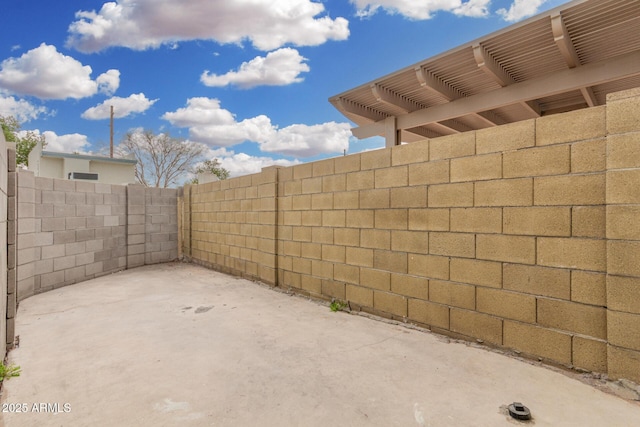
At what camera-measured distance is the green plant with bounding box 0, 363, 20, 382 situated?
8.23 feet

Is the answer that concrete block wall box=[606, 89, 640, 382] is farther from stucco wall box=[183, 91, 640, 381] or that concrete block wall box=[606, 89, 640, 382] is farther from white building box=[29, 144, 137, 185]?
white building box=[29, 144, 137, 185]

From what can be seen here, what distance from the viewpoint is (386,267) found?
3.91 meters

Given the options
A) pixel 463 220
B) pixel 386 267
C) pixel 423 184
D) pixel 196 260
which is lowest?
pixel 196 260

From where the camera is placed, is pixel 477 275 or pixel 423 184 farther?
pixel 423 184

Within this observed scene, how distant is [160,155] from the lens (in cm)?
2573

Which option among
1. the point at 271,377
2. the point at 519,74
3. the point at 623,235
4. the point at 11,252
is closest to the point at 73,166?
the point at 11,252

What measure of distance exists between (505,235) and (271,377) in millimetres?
2417

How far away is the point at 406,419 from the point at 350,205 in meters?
2.80

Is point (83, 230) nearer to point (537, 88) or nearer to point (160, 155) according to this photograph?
point (537, 88)

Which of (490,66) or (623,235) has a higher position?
(490,66)

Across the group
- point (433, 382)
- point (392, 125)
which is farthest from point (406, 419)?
point (392, 125)

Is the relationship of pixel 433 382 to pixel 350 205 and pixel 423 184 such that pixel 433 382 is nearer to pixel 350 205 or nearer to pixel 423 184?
pixel 423 184

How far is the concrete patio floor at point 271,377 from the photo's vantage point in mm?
2020

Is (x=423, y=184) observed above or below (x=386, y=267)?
above
